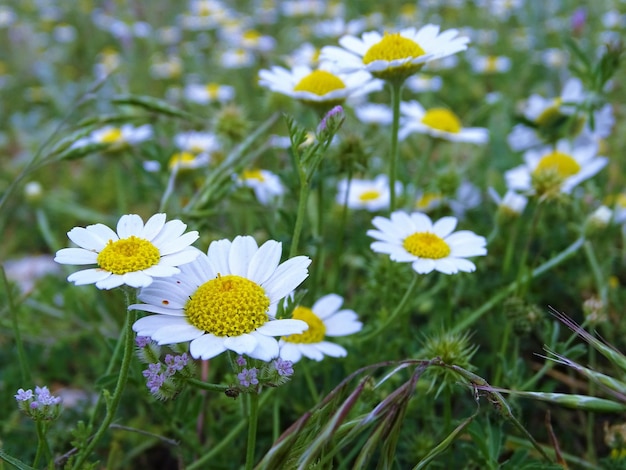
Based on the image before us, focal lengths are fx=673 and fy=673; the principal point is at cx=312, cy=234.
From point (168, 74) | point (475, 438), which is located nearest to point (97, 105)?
point (168, 74)

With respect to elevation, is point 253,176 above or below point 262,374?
below

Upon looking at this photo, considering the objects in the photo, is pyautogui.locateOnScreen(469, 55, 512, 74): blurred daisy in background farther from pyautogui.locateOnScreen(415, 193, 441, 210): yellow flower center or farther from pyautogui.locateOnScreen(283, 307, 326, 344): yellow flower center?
pyautogui.locateOnScreen(283, 307, 326, 344): yellow flower center

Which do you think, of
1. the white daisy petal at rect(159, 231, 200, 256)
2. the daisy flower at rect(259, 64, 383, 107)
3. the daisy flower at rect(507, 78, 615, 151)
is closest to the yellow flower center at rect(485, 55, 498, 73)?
the daisy flower at rect(507, 78, 615, 151)

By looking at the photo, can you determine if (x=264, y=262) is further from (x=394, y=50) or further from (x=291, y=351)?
(x=394, y=50)

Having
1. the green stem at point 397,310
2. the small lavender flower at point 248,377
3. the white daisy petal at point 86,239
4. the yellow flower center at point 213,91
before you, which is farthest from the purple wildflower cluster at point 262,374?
the yellow flower center at point 213,91

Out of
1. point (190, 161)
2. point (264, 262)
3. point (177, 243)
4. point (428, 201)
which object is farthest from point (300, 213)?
point (190, 161)

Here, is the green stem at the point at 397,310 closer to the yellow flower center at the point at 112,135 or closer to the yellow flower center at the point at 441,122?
the yellow flower center at the point at 441,122
